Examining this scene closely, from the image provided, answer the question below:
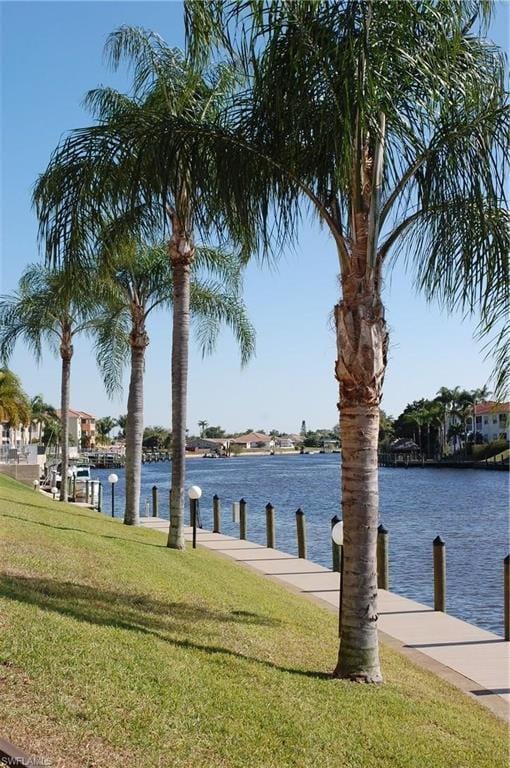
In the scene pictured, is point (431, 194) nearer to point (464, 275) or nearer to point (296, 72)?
point (464, 275)

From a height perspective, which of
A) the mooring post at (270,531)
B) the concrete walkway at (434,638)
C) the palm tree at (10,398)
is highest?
the palm tree at (10,398)

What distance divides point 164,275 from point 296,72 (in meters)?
12.0

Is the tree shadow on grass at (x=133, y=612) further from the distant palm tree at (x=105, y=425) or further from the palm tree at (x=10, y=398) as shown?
the distant palm tree at (x=105, y=425)

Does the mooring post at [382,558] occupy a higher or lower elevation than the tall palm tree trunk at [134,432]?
lower

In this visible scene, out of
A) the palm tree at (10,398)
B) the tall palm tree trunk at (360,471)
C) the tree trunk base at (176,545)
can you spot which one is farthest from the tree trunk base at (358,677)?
the palm tree at (10,398)

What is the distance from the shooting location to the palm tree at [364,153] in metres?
7.10

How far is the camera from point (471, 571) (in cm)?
1902

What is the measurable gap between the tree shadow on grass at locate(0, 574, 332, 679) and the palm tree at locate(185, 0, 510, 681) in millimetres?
1328

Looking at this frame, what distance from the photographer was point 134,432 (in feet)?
62.4

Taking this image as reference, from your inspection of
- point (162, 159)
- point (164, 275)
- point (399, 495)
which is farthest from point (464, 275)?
point (399, 495)

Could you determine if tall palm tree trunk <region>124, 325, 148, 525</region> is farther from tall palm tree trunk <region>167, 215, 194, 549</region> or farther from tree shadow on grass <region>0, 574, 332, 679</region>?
tree shadow on grass <region>0, 574, 332, 679</region>

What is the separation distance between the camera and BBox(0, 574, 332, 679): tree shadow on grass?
7047 millimetres

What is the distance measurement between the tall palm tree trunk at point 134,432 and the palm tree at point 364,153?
1111 centimetres

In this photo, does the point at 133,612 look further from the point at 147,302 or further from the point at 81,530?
the point at 147,302
